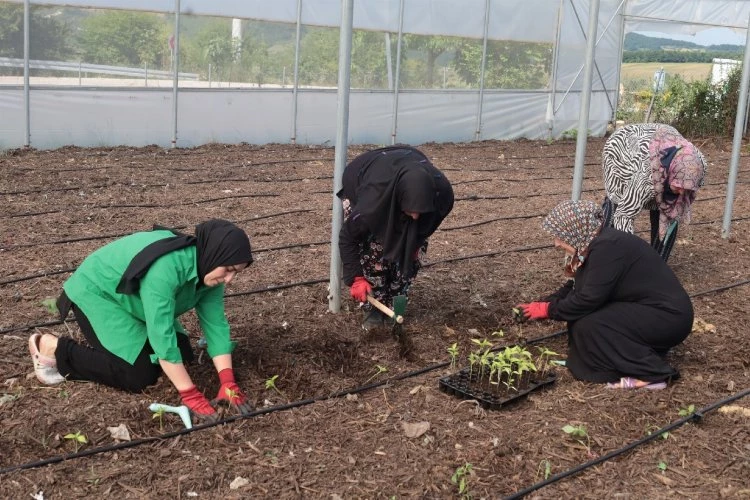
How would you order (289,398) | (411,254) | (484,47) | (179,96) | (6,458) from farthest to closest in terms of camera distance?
(484,47) → (179,96) → (411,254) → (289,398) → (6,458)

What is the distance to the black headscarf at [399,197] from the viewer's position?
12.3 ft

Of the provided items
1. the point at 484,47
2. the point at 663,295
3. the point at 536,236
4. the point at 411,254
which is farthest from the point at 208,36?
the point at 663,295

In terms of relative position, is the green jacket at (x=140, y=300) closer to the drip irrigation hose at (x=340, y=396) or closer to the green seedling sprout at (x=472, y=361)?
the drip irrigation hose at (x=340, y=396)

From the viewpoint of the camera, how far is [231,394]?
3398 mm

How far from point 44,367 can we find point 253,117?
8364 millimetres

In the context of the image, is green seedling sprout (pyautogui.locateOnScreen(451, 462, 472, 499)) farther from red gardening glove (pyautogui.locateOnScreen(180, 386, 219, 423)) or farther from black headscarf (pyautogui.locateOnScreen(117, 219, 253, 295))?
black headscarf (pyautogui.locateOnScreen(117, 219, 253, 295))

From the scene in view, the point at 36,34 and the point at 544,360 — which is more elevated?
the point at 36,34

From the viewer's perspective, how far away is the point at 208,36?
36.3 ft

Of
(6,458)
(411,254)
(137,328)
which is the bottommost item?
(6,458)

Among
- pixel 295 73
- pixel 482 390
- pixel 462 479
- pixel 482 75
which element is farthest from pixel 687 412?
pixel 482 75

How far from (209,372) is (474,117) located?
1070 cm

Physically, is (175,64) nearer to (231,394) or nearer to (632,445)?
(231,394)

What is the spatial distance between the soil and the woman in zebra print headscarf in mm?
687

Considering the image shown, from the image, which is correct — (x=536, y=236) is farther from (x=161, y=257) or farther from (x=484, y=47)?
(x=484, y=47)
